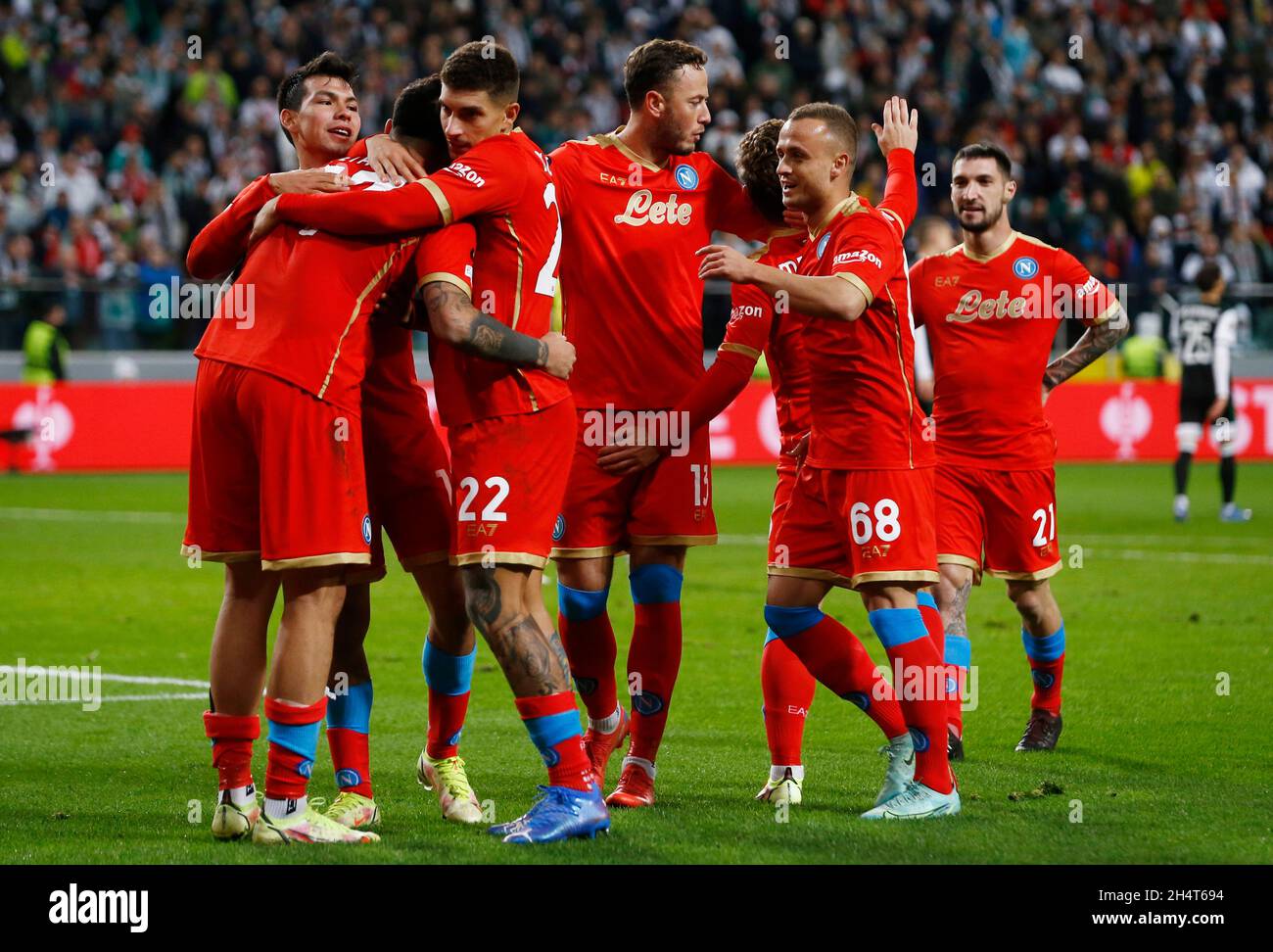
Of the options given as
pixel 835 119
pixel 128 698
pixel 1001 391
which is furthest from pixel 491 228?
pixel 128 698

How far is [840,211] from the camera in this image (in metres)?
5.70

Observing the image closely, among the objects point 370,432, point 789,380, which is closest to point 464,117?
point 370,432

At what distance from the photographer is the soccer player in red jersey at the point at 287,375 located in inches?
200

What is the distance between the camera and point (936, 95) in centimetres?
2780

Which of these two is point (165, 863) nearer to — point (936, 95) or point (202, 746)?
point (202, 746)

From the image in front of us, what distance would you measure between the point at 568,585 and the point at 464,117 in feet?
5.70

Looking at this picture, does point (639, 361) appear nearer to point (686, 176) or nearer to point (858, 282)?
point (686, 176)

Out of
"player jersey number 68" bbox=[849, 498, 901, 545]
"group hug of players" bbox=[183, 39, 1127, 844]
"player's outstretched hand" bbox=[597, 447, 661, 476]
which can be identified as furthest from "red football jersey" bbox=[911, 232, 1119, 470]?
"player's outstretched hand" bbox=[597, 447, 661, 476]

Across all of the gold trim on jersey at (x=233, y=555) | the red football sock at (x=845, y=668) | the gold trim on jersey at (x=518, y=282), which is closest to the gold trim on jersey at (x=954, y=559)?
the red football sock at (x=845, y=668)

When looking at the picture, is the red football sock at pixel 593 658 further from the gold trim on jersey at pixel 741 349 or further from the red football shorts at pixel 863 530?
the gold trim on jersey at pixel 741 349

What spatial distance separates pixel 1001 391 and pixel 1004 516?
1.76 feet

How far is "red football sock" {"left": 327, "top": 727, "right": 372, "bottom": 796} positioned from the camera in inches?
218

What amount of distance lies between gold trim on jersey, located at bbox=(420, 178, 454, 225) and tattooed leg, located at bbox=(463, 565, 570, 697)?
3.35 ft

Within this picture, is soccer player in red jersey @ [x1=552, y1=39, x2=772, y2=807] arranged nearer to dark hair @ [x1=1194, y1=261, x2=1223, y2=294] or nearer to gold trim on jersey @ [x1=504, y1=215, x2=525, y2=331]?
gold trim on jersey @ [x1=504, y1=215, x2=525, y2=331]
